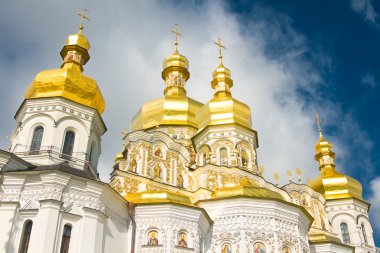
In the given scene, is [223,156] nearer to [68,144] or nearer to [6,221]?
[68,144]

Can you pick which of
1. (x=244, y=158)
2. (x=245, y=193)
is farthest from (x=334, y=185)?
(x=245, y=193)

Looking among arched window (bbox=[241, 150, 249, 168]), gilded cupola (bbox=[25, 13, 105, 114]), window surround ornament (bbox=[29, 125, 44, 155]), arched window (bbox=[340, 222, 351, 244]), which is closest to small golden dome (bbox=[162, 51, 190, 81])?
arched window (bbox=[241, 150, 249, 168])

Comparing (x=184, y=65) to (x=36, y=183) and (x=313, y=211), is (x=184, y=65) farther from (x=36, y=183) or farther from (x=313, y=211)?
(x=36, y=183)

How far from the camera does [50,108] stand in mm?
16875

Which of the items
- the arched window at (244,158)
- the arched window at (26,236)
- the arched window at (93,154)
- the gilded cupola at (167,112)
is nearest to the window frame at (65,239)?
the arched window at (26,236)

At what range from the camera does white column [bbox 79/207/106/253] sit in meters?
13.4

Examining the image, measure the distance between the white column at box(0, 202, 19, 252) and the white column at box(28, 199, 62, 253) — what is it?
0.66 metres

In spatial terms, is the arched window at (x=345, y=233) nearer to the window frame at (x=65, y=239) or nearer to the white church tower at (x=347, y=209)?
the white church tower at (x=347, y=209)

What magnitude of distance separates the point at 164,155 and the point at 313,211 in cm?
825

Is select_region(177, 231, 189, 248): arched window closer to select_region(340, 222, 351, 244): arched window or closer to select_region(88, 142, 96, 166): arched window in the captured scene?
select_region(88, 142, 96, 166): arched window

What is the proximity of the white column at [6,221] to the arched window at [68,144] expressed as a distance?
322 cm

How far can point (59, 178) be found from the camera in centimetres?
1373

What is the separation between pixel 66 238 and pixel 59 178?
5.75 ft

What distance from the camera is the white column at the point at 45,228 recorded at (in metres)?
12.6
